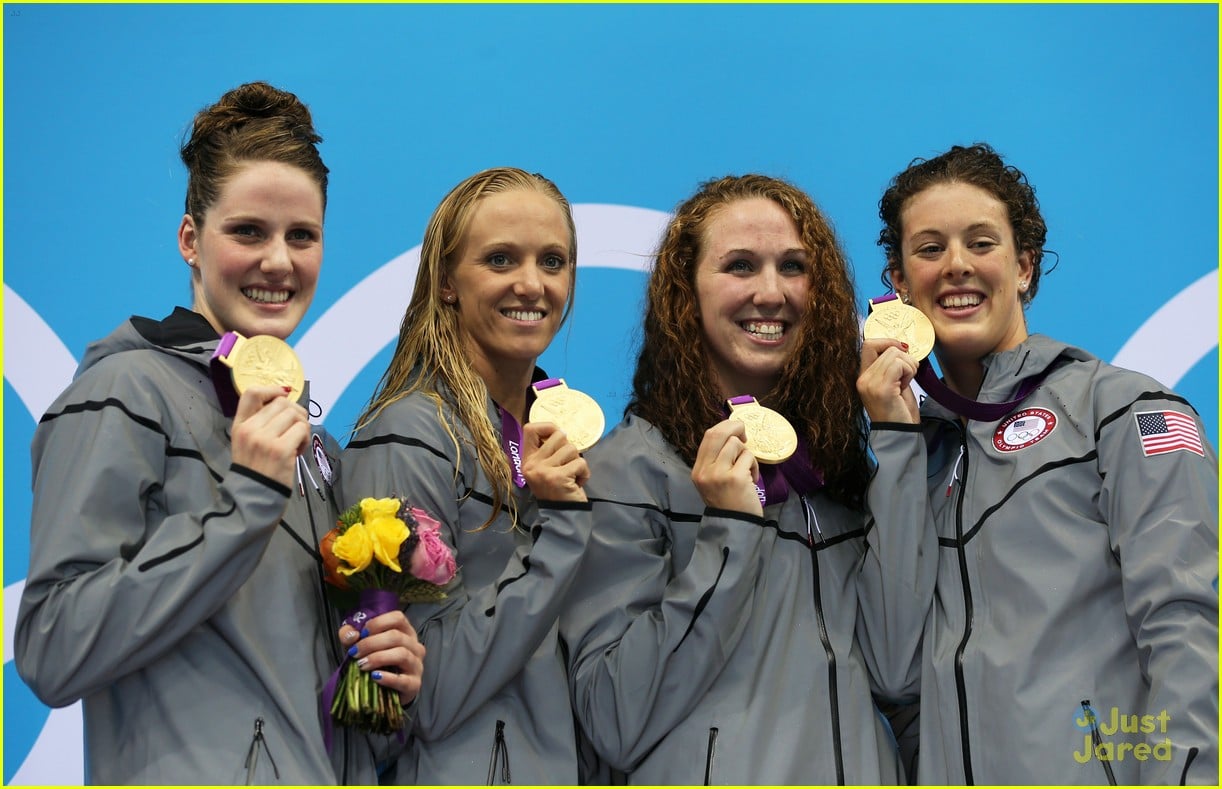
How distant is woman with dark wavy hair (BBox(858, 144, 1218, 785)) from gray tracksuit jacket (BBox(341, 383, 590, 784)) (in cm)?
66

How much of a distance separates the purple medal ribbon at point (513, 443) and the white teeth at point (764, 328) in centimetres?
53

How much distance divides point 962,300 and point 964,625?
0.70 metres

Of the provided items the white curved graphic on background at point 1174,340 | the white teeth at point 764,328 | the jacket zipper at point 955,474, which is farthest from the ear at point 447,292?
the white curved graphic on background at point 1174,340

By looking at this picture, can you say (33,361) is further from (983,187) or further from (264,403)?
(983,187)

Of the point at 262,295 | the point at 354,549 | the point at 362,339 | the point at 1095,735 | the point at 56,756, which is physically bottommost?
the point at 56,756

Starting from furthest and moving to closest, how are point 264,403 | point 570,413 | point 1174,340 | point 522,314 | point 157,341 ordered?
point 1174,340 < point 522,314 < point 570,413 < point 157,341 < point 264,403

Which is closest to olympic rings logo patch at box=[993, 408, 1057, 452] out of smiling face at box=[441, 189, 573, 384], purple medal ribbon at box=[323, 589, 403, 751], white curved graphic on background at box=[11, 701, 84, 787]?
smiling face at box=[441, 189, 573, 384]

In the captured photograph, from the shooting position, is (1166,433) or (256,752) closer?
(256,752)

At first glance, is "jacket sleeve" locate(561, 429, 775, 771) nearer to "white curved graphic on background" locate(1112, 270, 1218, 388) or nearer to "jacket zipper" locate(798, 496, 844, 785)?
"jacket zipper" locate(798, 496, 844, 785)

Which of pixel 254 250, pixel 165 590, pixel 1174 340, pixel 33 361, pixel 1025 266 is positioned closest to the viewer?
pixel 165 590

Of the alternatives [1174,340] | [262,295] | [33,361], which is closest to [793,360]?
[262,295]

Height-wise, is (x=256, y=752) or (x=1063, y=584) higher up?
(x=1063, y=584)

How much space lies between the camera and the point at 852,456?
2.73 m

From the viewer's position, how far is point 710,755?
2.34 m
